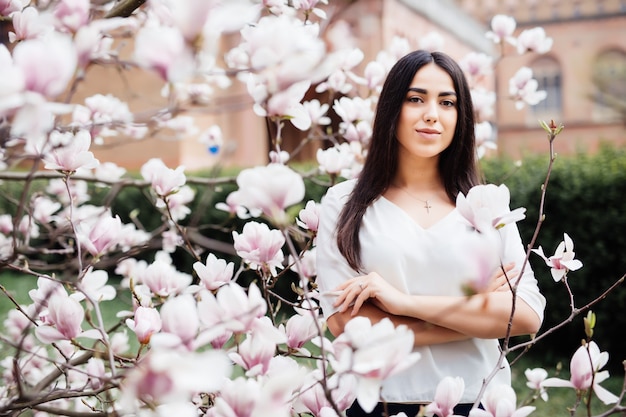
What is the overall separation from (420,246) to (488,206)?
0.50 meters

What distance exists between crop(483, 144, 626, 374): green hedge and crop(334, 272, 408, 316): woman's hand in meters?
3.81

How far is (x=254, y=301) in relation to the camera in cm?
93

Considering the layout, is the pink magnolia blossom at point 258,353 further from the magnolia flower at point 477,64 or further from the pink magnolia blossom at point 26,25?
the magnolia flower at point 477,64

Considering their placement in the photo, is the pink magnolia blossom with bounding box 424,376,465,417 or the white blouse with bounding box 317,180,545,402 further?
the white blouse with bounding box 317,180,545,402

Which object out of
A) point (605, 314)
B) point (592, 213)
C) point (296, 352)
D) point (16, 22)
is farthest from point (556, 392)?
point (16, 22)

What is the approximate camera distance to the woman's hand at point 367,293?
Result: 1.50 metres

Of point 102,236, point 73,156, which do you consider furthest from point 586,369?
point 73,156

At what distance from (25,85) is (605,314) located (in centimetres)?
497

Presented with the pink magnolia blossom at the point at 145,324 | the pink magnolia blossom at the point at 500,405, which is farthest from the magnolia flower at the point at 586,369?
the pink magnolia blossom at the point at 145,324

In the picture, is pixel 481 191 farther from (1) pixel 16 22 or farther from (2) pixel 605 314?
(2) pixel 605 314

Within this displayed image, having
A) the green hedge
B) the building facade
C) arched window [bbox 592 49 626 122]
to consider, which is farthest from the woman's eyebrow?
the building facade

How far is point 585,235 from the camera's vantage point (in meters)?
5.05

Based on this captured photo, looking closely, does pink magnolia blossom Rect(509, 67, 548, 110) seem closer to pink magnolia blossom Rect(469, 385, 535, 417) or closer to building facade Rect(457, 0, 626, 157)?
pink magnolia blossom Rect(469, 385, 535, 417)

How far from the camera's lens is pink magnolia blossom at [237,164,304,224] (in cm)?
87
